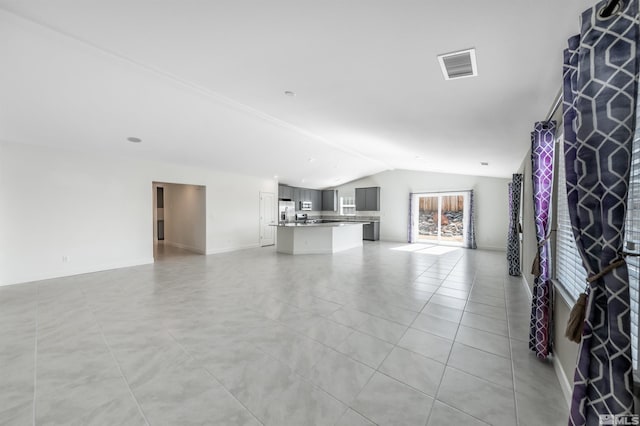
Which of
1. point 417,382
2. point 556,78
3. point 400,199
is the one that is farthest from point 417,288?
point 400,199

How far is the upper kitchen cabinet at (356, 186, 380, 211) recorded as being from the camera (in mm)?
10846

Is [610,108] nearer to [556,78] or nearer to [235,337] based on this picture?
[556,78]

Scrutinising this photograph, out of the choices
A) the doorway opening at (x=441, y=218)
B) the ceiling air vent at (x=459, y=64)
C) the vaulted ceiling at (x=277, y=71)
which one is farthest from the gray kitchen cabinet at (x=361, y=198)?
the ceiling air vent at (x=459, y=64)

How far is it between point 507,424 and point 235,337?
2335mm

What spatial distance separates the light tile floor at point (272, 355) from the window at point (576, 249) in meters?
0.79

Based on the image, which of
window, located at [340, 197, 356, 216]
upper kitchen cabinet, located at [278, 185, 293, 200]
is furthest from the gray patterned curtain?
upper kitchen cabinet, located at [278, 185, 293, 200]

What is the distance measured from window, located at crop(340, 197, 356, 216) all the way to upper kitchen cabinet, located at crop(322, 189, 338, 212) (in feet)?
0.99

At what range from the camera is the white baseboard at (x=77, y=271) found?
15.5 feet

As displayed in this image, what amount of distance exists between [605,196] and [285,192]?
32.0 feet

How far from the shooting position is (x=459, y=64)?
2.14 meters

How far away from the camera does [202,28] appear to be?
2105 mm

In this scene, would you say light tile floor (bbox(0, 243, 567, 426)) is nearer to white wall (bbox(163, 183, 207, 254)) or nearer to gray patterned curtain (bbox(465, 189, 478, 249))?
white wall (bbox(163, 183, 207, 254))

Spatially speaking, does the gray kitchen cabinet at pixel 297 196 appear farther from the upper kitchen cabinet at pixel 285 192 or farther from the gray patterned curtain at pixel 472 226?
the gray patterned curtain at pixel 472 226

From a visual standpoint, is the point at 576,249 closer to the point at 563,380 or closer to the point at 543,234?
the point at 543,234
